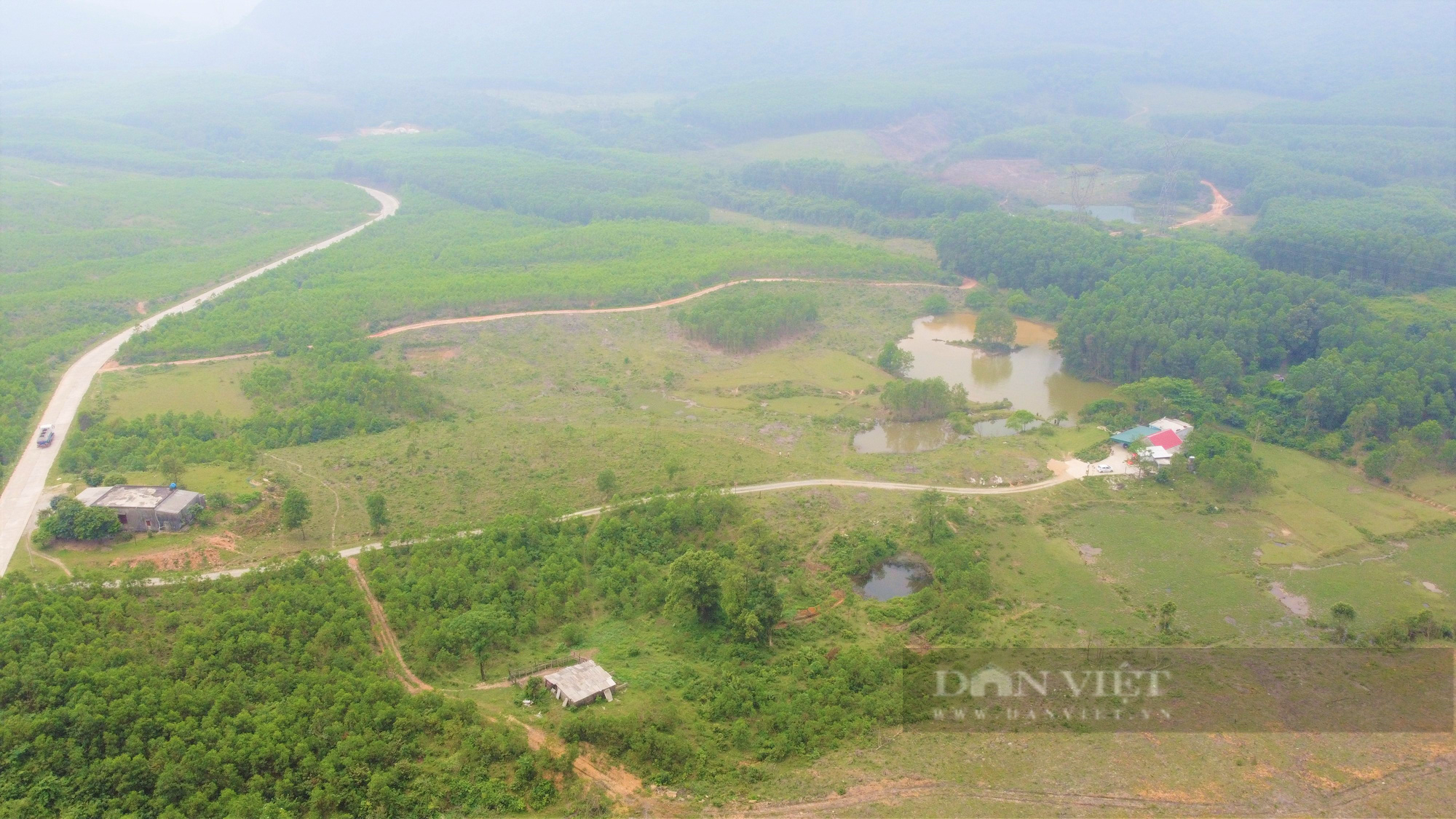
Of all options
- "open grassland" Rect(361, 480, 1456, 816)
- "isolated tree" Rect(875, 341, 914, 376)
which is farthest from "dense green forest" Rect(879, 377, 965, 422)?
"open grassland" Rect(361, 480, 1456, 816)

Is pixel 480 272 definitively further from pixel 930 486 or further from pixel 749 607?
pixel 749 607

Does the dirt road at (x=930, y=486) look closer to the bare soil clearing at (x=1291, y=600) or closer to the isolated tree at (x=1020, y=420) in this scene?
the isolated tree at (x=1020, y=420)

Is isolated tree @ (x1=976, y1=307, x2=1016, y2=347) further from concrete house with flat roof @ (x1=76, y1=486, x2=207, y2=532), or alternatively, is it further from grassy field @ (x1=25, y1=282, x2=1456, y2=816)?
concrete house with flat roof @ (x1=76, y1=486, x2=207, y2=532)

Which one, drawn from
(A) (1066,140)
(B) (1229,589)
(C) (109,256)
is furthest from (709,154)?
(B) (1229,589)

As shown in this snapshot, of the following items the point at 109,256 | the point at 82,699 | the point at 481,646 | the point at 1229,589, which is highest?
the point at 109,256

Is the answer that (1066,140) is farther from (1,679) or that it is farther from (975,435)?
(1,679)

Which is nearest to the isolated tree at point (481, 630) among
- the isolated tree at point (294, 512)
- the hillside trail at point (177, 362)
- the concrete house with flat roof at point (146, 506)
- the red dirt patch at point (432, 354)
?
the isolated tree at point (294, 512)
